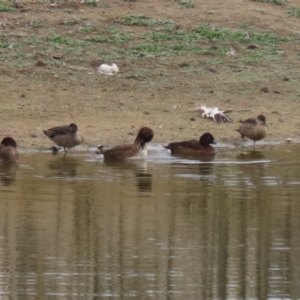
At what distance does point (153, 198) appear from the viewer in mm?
11227

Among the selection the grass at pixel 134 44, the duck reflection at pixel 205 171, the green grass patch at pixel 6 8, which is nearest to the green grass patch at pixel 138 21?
the grass at pixel 134 44

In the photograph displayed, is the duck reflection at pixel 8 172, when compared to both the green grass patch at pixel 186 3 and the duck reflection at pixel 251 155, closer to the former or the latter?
the duck reflection at pixel 251 155

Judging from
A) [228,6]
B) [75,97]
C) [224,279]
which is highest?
[228,6]

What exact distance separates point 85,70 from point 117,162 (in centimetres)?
413

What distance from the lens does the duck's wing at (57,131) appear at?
14.1 metres

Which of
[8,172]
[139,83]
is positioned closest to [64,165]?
[8,172]

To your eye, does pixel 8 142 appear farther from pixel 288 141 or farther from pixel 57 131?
pixel 288 141

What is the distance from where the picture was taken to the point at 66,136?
46.1ft

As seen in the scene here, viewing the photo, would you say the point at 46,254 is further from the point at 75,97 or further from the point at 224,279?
the point at 75,97

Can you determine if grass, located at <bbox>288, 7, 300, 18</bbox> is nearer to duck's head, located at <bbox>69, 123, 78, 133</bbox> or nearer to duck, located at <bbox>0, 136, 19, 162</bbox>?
duck's head, located at <bbox>69, 123, 78, 133</bbox>

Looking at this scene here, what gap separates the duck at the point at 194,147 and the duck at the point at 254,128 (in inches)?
30.4

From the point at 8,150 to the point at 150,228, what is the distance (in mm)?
3816

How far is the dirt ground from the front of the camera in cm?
1557

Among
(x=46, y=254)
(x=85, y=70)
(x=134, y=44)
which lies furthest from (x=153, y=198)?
(x=134, y=44)
